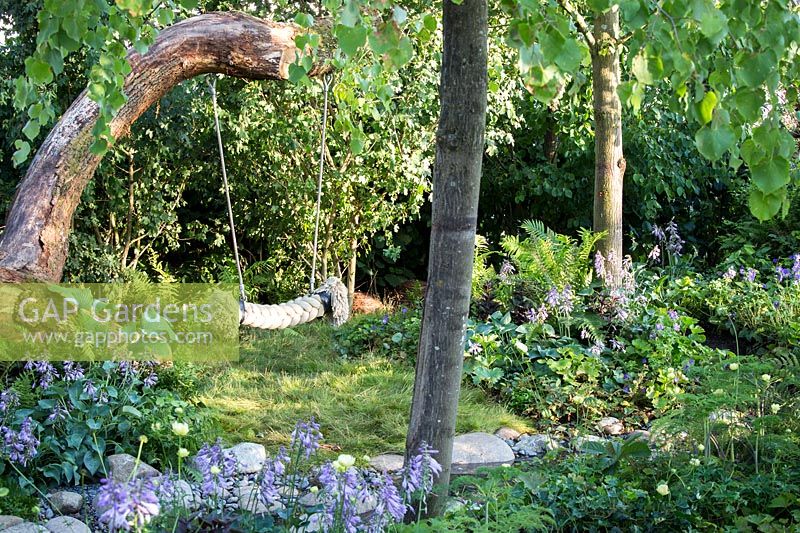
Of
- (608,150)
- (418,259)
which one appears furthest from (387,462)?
(418,259)

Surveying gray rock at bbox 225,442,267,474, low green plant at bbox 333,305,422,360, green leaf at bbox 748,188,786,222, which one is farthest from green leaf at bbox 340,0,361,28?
low green plant at bbox 333,305,422,360

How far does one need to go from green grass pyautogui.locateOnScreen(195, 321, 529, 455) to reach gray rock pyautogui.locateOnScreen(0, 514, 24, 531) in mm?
1070

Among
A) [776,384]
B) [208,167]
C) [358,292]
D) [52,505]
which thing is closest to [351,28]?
[52,505]

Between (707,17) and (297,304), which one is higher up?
(707,17)

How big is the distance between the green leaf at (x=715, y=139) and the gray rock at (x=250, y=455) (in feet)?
8.27

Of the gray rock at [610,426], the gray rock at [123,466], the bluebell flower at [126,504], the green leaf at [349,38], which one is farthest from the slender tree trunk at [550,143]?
the bluebell flower at [126,504]

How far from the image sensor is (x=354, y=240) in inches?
285

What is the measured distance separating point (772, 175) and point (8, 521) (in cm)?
258

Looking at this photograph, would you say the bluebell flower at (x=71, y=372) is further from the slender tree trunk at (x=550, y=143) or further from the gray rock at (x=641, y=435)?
the slender tree trunk at (x=550, y=143)

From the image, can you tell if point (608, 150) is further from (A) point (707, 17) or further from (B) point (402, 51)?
(A) point (707, 17)

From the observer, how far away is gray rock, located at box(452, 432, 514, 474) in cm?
362

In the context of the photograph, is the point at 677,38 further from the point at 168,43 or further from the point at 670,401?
the point at 168,43

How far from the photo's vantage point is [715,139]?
1.41 m

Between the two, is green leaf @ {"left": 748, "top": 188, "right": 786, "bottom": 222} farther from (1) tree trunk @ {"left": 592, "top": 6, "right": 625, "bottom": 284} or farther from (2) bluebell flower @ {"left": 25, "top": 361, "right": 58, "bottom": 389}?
(1) tree trunk @ {"left": 592, "top": 6, "right": 625, "bottom": 284}
